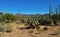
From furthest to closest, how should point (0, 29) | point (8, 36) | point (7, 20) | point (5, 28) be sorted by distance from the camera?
point (7, 20) < point (5, 28) < point (0, 29) < point (8, 36)

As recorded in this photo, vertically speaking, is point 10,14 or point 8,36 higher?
point 10,14

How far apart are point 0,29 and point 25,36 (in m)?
3.41

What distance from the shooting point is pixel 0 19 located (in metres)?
27.2

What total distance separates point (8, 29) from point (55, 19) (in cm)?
1693

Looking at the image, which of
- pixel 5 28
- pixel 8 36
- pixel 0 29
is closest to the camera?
pixel 8 36

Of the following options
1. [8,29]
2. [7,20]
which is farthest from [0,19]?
[8,29]

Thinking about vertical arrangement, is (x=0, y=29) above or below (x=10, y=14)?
below

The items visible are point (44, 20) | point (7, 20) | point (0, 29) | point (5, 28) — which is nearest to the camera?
point (0, 29)

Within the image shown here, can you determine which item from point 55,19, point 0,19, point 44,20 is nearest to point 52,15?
point 55,19

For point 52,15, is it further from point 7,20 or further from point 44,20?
point 7,20

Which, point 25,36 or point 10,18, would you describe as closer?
point 25,36

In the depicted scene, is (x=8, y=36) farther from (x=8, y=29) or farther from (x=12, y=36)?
(x=8, y=29)

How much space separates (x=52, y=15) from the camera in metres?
32.6

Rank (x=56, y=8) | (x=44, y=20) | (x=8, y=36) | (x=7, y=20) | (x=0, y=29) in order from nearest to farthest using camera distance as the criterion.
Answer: (x=8, y=36)
(x=0, y=29)
(x=7, y=20)
(x=44, y=20)
(x=56, y=8)
